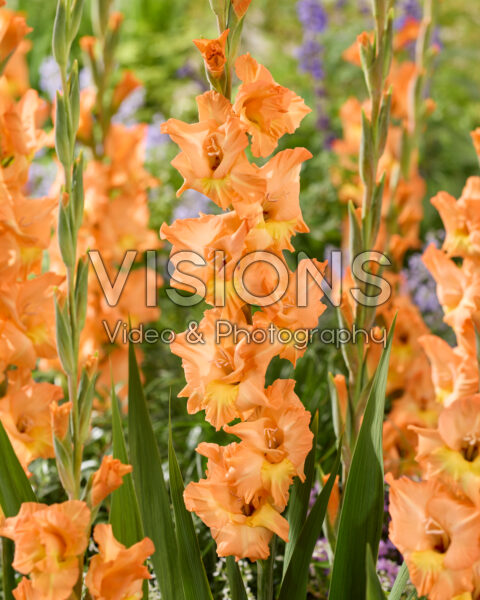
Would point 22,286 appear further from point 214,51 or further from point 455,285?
point 455,285

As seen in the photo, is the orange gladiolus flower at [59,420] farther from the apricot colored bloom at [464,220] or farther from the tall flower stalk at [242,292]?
the apricot colored bloom at [464,220]

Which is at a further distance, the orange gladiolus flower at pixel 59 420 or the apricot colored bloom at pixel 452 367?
the apricot colored bloom at pixel 452 367

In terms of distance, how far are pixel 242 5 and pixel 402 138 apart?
997 mm

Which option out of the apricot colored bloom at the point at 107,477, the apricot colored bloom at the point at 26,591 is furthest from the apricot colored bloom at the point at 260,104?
the apricot colored bloom at the point at 26,591

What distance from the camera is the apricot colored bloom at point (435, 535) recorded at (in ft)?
2.35

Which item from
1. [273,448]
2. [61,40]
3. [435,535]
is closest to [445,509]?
[435,535]

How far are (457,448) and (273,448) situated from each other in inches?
7.7

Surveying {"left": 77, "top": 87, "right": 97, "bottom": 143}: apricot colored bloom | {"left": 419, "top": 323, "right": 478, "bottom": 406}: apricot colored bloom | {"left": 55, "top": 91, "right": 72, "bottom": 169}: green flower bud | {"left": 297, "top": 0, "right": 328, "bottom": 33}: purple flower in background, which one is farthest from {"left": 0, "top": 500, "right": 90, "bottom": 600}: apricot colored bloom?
{"left": 297, "top": 0, "right": 328, "bottom": 33}: purple flower in background

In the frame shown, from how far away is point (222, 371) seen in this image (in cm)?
77

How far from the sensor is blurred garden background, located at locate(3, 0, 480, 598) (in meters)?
1.67

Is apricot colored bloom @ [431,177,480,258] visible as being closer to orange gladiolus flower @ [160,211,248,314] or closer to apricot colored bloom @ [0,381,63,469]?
orange gladiolus flower @ [160,211,248,314]

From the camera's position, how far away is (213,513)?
790mm

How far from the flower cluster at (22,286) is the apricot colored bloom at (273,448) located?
305 mm

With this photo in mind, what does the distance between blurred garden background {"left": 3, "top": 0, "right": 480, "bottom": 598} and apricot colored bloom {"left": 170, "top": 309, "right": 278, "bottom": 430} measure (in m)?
0.12
